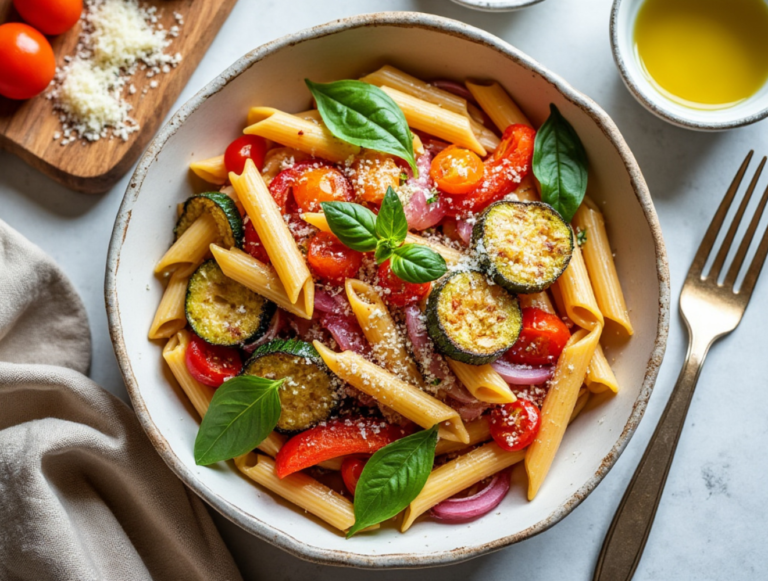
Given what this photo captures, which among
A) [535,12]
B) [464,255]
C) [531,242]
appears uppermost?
[535,12]

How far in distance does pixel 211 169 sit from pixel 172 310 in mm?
548

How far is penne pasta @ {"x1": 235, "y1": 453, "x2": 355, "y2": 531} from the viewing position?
2377 mm

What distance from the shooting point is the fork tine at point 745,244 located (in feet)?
9.05

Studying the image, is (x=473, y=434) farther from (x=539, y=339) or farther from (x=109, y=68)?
(x=109, y=68)

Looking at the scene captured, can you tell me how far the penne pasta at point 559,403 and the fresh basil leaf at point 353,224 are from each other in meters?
0.78

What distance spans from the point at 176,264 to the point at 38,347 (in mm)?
800

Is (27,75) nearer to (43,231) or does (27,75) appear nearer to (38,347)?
(43,231)

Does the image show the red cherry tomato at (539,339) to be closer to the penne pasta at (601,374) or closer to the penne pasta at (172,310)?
the penne pasta at (601,374)

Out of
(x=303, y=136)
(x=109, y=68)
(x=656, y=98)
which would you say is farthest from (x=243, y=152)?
(x=656, y=98)

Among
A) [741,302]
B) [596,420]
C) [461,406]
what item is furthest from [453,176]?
[741,302]

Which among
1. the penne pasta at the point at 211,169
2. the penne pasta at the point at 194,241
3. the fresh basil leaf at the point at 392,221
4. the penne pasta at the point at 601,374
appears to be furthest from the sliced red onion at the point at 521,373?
the penne pasta at the point at 211,169

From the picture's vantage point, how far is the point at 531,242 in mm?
2254

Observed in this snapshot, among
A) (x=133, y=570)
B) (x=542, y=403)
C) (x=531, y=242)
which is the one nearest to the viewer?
(x=531, y=242)

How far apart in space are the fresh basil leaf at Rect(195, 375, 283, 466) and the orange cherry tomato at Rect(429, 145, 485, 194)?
89 cm
